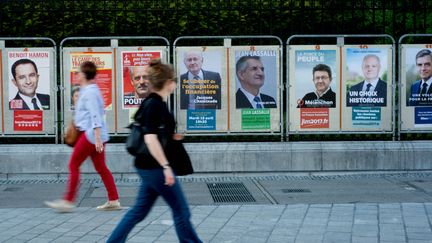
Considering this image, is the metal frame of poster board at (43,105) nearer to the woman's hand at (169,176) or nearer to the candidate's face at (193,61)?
the candidate's face at (193,61)

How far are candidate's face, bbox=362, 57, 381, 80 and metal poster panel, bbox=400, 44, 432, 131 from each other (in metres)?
0.42

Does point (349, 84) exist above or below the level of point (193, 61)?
below

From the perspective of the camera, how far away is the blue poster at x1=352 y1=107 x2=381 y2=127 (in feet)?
36.4

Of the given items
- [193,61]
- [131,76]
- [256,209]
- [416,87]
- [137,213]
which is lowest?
[256,209]

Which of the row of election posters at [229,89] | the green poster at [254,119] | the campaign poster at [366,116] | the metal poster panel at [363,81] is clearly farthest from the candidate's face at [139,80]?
the campaign poster at [366,116]

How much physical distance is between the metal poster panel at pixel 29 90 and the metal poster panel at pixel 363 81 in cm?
468

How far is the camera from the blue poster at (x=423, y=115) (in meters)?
11.1

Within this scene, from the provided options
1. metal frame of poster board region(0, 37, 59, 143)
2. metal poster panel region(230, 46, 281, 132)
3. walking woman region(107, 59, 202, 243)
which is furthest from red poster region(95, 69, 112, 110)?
walking woman region(107, 59, 202, 243)

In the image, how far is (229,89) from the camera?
11031 millimetres

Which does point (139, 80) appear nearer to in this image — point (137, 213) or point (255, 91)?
point (255, 91)

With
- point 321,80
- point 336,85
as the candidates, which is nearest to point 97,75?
point 321,80

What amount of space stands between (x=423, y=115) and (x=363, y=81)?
3.71 ft

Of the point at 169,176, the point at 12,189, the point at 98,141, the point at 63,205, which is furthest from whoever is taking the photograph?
the point at 12,189

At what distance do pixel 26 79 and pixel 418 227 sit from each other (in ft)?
21.7
